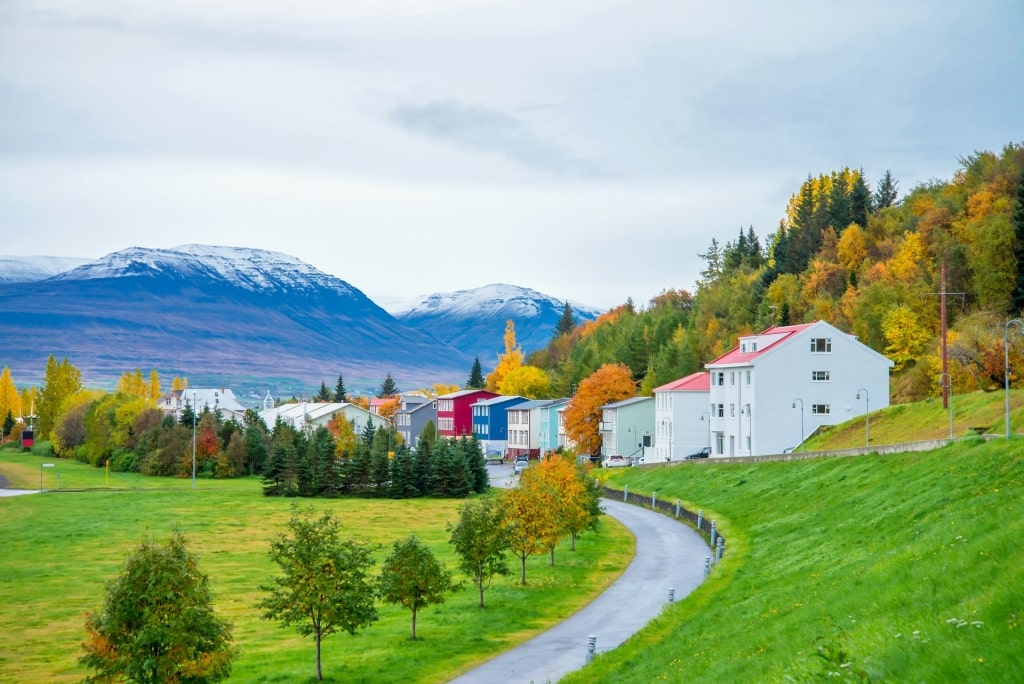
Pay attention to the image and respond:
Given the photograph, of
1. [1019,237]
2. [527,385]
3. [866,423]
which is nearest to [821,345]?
[866,423]

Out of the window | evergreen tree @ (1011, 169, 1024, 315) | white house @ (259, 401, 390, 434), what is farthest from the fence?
white house @ (259, 401, 390, 434)

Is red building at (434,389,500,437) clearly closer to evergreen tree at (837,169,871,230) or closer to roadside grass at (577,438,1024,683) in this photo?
evergreen tree at (837,169,871,230)

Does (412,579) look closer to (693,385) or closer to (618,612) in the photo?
(618,612)

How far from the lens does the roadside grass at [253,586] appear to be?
31844 millimetres

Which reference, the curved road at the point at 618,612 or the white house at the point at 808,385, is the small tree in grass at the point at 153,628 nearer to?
Result: the curved road at the point at 618,612

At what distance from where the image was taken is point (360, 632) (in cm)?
3666

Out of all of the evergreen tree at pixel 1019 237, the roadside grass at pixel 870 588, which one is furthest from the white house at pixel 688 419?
the roadside grass at pixel 870 588

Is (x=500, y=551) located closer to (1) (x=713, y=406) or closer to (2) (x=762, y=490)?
(2) (x=762, y=490)

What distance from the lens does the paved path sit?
95.7ft

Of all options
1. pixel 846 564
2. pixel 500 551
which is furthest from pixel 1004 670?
pixel 500 551

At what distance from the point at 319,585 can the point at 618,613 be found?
1109cm

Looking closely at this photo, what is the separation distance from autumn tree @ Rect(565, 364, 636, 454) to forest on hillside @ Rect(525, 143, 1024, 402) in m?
6.18

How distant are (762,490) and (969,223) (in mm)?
47049

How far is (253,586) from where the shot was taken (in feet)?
155
